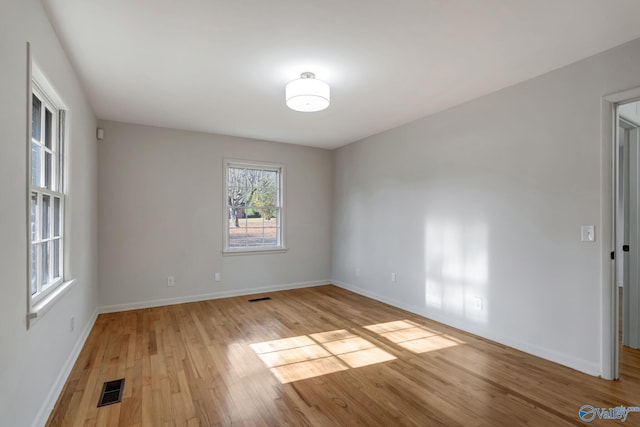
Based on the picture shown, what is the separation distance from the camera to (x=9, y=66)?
1.53 metres

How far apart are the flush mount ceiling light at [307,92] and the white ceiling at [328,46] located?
13 cm

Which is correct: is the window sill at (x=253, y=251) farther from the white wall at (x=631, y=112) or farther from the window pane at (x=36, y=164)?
the white wall at (x=631, y=112)

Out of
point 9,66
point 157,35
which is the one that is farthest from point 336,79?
point 9,66

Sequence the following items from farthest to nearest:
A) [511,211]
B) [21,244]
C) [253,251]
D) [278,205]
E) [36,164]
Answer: [278,205]
[253,251]
[511,211]
[36,164]
[21,244]

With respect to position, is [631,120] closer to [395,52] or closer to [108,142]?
[395,52]

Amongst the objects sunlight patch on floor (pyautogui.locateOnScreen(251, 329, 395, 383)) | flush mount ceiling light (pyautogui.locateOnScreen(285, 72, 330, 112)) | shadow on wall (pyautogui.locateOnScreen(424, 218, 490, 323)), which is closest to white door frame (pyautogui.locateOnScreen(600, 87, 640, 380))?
shadow on wall (pyautogui.locateOnScreen(424, 218, 490, 323))

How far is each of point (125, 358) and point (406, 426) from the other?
2.49 m

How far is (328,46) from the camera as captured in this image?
8.18ft

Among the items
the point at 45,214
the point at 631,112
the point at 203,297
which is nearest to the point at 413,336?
the point at 631,112

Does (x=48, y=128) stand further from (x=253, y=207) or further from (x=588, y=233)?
(x=588, y=233)

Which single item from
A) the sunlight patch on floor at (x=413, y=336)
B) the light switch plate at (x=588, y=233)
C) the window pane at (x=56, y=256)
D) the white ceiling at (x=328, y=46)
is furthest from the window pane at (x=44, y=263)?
the light switch plate at (x=588, y=233)

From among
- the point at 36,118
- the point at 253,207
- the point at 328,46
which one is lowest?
the point at 253,207

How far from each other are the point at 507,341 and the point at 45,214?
417 cm

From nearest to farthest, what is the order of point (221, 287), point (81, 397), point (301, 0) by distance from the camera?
point (301, 0)
point (81, 397)
point (221, 287)
